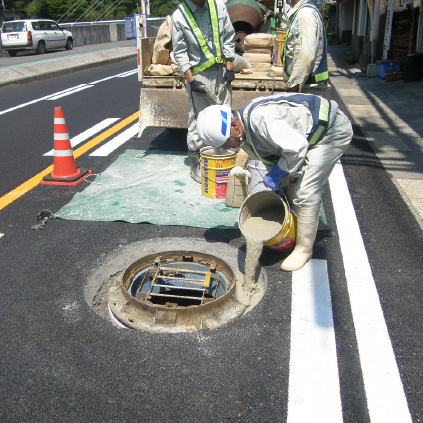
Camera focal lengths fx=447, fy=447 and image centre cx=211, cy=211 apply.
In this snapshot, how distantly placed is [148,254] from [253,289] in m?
0.94

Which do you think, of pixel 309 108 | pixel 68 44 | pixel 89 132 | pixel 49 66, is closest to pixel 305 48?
pixel 309 108

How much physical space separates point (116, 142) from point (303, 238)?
4.29 m

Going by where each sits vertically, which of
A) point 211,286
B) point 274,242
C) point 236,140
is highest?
point 236,140

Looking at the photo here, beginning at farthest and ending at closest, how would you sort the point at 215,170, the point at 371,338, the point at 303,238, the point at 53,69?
the point at 53,69
the point at 215,170
the point at 303,238
the point at 371,338

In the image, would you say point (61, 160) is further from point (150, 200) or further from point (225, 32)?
point (225, 32)

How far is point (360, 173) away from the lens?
5.62 meters

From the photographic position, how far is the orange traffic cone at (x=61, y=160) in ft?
17.5

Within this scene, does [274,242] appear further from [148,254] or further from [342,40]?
[342,40]

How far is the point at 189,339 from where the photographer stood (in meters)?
2.79

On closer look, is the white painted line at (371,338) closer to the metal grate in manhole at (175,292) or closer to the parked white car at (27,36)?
the metal grate in manhole at (175,292)

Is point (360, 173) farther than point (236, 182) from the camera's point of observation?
Yes

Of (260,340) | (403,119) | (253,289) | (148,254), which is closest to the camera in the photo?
(260,340)

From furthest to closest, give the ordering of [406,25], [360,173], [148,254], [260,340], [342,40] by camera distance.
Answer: [342,40] < [406,25] < [360,173] < [148,254] < [260,340]

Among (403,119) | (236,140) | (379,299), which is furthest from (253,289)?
(403,119)
